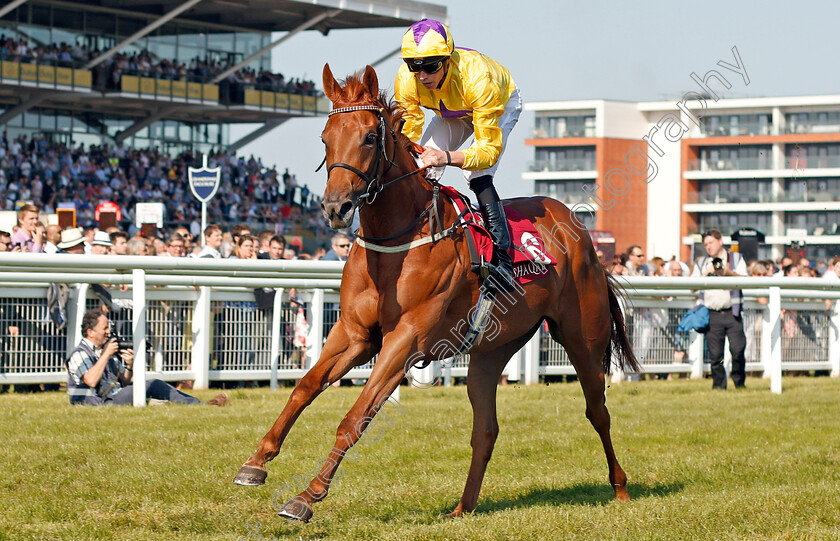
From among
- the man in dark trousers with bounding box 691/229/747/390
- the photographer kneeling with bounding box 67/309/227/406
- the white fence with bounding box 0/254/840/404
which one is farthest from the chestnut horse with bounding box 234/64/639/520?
the man in dark trousers with bounding box 691/229/747/390

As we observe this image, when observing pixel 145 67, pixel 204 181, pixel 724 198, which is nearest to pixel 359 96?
pixel 204 181

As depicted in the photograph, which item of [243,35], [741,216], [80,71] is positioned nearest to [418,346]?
[80,71]

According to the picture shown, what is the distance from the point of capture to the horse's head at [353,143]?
4289 mm

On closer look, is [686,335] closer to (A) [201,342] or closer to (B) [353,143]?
(A) [201,342]

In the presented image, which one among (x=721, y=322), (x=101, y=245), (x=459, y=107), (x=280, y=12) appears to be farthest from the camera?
(x=280, y=12)

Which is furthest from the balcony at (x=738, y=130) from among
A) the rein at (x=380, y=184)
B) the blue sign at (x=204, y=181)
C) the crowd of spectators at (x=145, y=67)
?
the rein at (x=380, y=184)

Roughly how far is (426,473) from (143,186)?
25.9 m

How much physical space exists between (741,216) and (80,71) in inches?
1856

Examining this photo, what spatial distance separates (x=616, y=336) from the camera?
21.4 ft

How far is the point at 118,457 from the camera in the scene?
6164mm

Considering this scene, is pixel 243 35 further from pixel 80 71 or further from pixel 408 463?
pixel 408 463

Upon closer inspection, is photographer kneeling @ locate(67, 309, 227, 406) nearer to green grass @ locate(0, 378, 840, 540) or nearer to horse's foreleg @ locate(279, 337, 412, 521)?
green grass @ locate(0, 378, 840, 540)

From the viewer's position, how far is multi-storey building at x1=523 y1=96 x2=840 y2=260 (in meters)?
59.4

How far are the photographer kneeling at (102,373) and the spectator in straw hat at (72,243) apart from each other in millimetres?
2738
